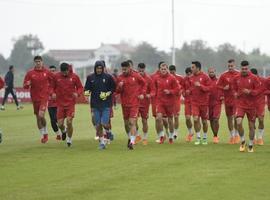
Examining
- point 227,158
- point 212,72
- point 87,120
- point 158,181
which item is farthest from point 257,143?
point 87,120

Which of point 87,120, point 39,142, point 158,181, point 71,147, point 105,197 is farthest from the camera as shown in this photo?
point 87,120

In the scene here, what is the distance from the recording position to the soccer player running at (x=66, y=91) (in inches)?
814

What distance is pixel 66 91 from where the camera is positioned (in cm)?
2075

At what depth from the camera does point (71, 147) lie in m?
20.6

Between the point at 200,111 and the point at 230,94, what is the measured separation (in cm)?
100

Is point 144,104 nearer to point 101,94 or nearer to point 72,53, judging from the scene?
point 101,94

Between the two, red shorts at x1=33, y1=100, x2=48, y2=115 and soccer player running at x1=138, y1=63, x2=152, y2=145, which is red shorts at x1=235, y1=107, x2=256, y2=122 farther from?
red shorts at x1=33, y1=100, x2=48, y2=115

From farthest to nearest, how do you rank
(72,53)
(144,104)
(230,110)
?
(72,53) < (144,104) < (230,110)

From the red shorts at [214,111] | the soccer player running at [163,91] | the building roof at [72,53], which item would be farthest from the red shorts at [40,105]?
the building roof at [72,53]

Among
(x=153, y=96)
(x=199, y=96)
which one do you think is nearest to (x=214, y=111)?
(x=199, y=96)

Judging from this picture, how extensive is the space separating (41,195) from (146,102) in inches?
407

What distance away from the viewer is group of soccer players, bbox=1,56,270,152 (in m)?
19.7

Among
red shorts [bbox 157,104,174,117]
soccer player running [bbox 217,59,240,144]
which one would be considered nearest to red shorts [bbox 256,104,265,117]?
soccer player running [bbox 217,59,240,144]

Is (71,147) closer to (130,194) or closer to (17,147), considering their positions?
(17,147)
